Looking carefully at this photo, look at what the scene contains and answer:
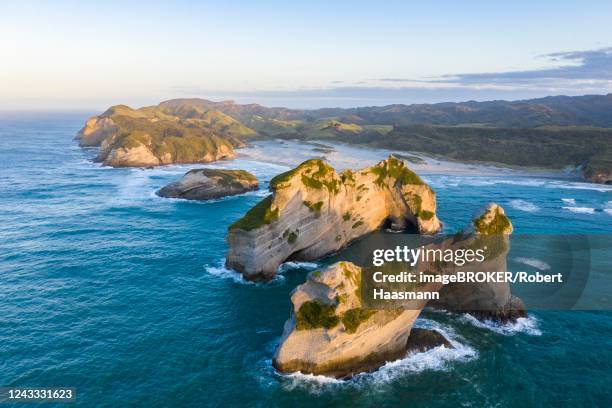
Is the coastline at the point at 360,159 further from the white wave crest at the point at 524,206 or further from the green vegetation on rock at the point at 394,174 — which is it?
the green vegetation on rock at the point at 394,174

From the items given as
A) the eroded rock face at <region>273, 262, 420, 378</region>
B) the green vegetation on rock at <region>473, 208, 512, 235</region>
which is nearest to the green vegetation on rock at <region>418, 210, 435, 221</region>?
the green vegetation on rock at <region>473, 208, 512, 235</region>

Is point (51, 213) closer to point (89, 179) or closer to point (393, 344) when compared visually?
point (89, 179)

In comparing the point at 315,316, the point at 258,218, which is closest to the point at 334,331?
the point at 315,316

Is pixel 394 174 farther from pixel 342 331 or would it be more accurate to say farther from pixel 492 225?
pixel 342 331

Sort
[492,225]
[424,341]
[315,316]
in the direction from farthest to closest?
[492,225] < [424,341] < [315,316]

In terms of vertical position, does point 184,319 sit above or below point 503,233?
below

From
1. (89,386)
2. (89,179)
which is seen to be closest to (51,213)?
(89,179)
